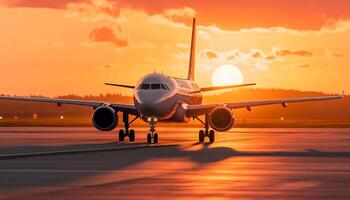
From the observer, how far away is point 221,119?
48.2 m

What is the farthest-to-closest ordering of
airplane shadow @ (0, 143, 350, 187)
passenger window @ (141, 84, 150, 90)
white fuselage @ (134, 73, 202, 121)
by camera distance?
passenger window @ (141, 84, 150, 90) < white fuselage @ (134, 73, 202, 121) < airplane shadow @ (0, 143, 350, 187)

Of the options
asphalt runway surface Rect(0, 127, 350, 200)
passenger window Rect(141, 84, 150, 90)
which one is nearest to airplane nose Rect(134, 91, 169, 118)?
passenger window Rect(141, 84, 150, 90)

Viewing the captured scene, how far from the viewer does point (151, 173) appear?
2366cm

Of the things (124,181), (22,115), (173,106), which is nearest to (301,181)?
(124,181)

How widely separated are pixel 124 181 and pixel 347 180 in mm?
5541

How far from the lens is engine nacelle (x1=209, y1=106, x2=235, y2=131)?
157 ft

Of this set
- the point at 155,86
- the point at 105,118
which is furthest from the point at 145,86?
the point at 105,118

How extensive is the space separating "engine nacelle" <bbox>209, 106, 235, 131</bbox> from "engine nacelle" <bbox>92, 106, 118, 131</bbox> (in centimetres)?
555

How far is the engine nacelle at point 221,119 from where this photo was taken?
157ft

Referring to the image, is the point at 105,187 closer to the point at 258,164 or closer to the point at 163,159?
the point at 258,164

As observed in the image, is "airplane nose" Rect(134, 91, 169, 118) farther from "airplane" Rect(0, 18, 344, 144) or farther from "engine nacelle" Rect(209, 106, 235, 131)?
"engine nacelle" Rect(209, 106, 235, 131)

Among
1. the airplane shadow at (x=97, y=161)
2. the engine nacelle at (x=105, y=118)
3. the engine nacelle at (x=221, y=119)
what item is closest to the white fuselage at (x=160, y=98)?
the engine nacelle at (x=221, y=119)

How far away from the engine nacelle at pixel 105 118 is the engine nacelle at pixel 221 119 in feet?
18.2

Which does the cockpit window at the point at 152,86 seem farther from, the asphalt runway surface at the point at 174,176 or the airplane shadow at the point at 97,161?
the asphalt runway surface at the point at 174,176
